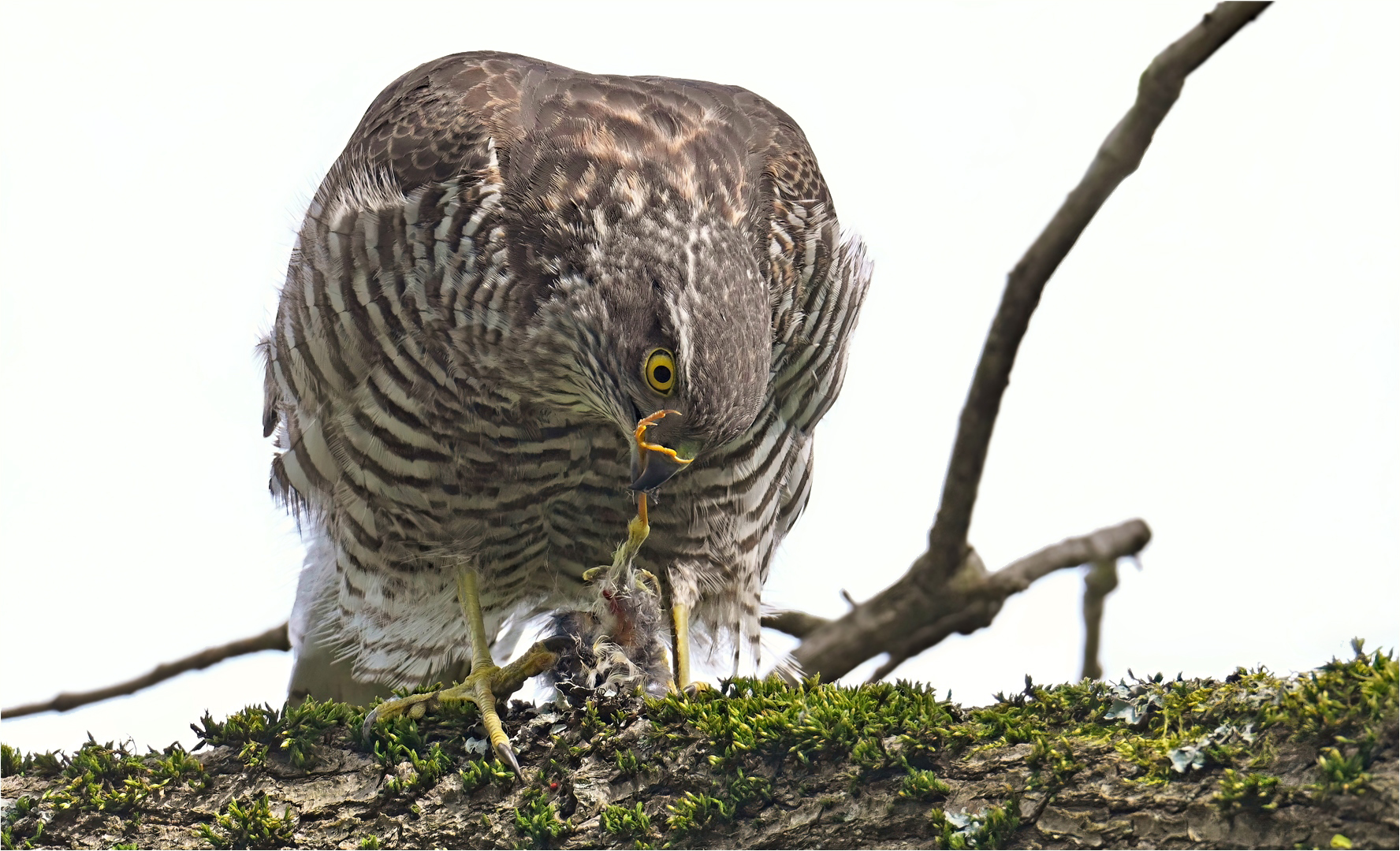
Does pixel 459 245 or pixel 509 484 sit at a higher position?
pixel 459 245

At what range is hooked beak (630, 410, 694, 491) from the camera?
3.73 m

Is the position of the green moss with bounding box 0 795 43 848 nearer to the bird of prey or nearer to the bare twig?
the bird of prey

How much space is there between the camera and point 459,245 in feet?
13.2

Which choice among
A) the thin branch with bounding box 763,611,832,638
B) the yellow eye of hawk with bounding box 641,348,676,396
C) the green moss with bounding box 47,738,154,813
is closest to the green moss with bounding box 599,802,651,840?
the yellow eye of hawk with bounding box 641,348,676,396

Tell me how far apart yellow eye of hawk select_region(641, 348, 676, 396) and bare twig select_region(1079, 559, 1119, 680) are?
3.06m

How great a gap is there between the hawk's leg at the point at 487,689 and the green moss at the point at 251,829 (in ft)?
1.18

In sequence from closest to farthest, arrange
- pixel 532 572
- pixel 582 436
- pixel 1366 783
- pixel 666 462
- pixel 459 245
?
pixel 1366 783
pixel 666 462
pixel 459 245
pixel 582 436
pixel 532 572

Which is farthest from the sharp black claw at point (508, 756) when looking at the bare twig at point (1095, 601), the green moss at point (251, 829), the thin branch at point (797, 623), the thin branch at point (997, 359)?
the bare twig at point (1095, 601)

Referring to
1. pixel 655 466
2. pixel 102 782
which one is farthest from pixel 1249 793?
pixel 102 782

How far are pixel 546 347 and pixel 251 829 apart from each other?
1.71 meters

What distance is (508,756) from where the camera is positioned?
353 cm

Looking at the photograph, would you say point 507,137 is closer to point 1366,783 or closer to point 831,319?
point 831,319

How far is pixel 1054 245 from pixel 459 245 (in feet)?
8.38

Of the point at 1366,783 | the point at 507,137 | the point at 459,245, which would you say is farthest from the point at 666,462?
the point at 1366,783
